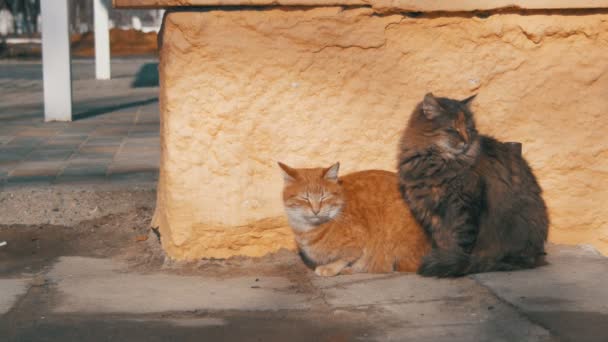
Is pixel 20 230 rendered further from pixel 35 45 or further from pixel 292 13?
pixel 35 45

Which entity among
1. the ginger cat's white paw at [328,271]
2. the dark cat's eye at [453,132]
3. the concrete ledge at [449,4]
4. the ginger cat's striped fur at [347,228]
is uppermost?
the concrete ledge at [449,4]

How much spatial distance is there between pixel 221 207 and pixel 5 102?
8801 mm

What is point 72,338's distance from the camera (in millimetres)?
3650

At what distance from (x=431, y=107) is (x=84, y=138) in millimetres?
5626

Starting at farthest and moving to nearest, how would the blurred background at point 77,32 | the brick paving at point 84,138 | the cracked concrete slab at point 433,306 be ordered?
the blurred background at point 77,32
the brick paving at point 84,138
the cracked concrete slab at point 433,306

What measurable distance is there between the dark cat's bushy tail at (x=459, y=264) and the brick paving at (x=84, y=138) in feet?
10.2

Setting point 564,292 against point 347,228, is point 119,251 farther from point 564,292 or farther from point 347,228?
point 564,292

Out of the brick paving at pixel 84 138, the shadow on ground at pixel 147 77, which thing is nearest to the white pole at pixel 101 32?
the shadow on ground at pixel 147 77

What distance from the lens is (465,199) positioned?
456 centimetres

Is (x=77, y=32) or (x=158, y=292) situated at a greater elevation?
(x=158, y=292)

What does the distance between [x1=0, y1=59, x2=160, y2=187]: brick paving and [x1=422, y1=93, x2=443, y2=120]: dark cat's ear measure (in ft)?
9.83

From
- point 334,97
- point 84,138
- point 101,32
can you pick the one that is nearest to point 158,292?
point 334,97

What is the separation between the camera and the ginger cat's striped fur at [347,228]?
15.2 ft

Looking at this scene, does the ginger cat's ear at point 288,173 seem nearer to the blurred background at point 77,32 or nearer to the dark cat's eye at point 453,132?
the dark cat's eye at point 453,132
